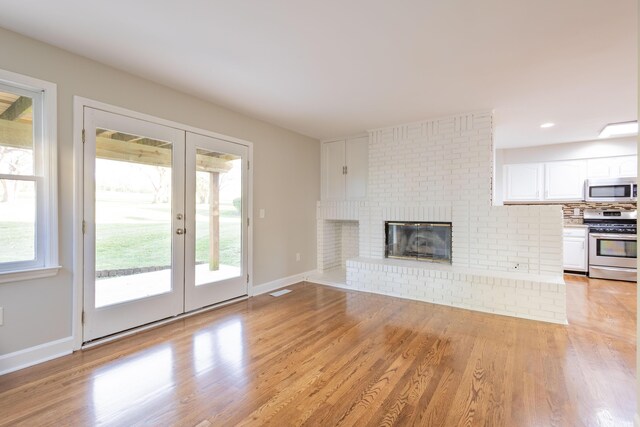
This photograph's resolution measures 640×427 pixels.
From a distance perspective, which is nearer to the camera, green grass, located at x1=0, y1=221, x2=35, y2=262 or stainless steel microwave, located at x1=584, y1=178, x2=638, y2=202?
green grass, located at x1=0, y1=221, x2=35, y2=262

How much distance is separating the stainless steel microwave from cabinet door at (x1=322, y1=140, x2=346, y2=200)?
4306 millimetres

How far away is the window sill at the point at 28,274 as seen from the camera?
2.11 meters

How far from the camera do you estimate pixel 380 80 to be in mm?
2924

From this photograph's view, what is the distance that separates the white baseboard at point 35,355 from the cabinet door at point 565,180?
7.24 meters

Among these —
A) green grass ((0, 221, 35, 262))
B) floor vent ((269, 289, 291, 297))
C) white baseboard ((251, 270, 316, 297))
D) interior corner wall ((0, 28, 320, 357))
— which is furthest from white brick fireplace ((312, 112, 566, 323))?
green grass ((0, 221, 35, 262))

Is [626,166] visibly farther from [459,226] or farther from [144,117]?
[144,117]

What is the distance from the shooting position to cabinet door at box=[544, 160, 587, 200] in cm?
532

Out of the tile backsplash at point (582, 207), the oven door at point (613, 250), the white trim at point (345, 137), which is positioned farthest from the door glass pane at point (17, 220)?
the oven door at point (613, 250)

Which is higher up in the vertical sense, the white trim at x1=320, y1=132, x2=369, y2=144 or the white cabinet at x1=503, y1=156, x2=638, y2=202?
the white trim at x1=320, y1=132, x2=369, y2=144

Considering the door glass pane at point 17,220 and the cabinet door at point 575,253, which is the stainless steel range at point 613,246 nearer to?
the cabinet door at point 575,253

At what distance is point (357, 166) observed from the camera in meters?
5.04

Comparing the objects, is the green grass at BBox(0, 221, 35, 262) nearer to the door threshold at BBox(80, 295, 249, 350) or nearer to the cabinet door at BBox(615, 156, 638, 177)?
the door threshold at BBox(80, 295, 249, 350)

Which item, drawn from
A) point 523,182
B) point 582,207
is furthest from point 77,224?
point 582,207

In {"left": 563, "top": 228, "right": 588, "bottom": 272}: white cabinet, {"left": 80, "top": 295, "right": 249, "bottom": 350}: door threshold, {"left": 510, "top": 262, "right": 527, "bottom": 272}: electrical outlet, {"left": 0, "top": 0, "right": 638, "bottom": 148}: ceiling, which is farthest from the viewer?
{"left": 563, "top": 228, "right": 588, "bottom": 272}: white cabinet
